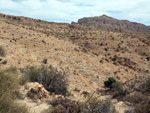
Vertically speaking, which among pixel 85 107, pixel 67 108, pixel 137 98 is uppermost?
pixel 85 107

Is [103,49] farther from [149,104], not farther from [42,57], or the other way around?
[149,104]

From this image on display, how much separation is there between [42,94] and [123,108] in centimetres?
343

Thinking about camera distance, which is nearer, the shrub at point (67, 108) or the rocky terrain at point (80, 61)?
the shrub at point (67, 108)

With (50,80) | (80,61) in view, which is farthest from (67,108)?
(80,61)

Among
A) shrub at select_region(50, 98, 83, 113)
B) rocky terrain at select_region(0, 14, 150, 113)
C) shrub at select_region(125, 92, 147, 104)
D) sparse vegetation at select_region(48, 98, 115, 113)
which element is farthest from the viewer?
rocky terrain at select_region(0, 14, 150, 113)

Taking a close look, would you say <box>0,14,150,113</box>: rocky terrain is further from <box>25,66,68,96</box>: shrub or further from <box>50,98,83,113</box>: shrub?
<box>25,66,68,96</box>: shrub

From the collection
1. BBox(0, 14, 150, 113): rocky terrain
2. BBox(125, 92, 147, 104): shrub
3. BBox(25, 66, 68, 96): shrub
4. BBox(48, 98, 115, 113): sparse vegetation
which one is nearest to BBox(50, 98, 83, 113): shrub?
BBox(48, 98, 115, 113): sparse vegetation

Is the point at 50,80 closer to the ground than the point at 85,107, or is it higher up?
closer to the ground

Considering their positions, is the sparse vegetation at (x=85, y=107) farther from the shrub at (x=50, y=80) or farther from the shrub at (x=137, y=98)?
the shrub at (x=137, y=98)

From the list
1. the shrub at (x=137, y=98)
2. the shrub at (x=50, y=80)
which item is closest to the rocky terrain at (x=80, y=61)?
the shrub at (x=137, y=98)

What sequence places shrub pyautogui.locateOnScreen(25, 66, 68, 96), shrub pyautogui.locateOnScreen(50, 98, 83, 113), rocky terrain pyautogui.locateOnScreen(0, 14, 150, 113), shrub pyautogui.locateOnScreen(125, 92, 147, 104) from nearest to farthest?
shrub pyautogui.locateOnScreen(50, 98, 83, 113) → shrub pyautogui.locateOnScreen(125, 92, 147, 104) → shrub pyautogui.locateOnScreen(25, 66, 68, 96) → rocky terrain pyautogui.locateOnScreen(0, 14, 150, 113)

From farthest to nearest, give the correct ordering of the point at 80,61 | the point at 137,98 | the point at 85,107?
1. the point at 80,61
2. the point at 137,98
3. the point at 85,107

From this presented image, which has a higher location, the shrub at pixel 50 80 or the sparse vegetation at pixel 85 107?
the sparse vegetation at pixel 85 107

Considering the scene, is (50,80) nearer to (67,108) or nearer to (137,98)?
(67,108)
